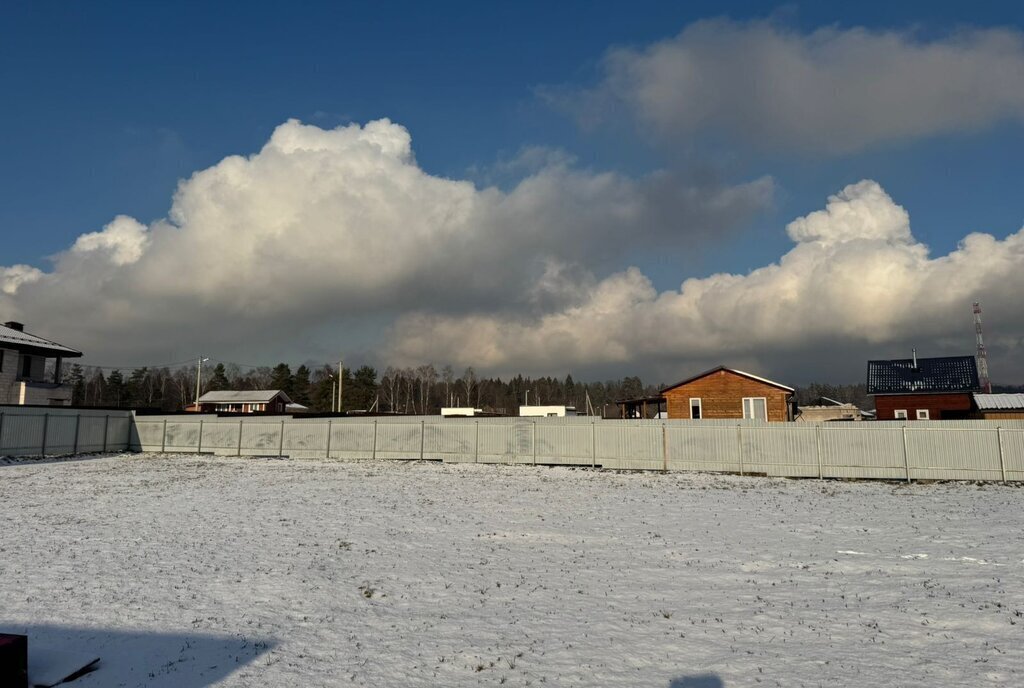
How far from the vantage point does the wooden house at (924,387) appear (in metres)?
42.7

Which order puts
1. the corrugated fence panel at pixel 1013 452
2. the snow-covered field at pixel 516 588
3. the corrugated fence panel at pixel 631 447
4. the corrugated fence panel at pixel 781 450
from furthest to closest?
the corrugated fence panel at pixel 631 447 → the corrugated fence panel at pixel 781 450 → the corrugated fence panel at pixel 1013 452 → the snow-covered field at pixel 516 588

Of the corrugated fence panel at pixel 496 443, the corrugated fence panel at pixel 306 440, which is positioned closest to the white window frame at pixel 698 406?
the corrugated fence panel at pixel 496 443

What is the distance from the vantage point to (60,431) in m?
32.0

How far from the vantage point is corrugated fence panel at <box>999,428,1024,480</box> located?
2292 cm

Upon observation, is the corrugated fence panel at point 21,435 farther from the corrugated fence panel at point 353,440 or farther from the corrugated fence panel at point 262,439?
the corrugated fence panel at point 353,440

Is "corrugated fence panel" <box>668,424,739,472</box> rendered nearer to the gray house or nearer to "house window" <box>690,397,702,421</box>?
"house window" <box>690,397,702,421</box>

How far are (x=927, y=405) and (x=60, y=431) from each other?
173 ft

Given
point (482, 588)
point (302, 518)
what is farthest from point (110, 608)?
point (302, 518)

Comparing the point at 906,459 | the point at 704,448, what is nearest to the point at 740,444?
the point at 704,448

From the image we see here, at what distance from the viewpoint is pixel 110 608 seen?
945cm

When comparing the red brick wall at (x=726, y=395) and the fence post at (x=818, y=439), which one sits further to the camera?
the red brick wall at (x=726, y=395)

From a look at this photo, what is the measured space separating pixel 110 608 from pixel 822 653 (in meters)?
9.97

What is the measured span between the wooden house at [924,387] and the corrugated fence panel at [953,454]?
2039cm

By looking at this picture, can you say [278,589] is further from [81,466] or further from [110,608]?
[81,466]
